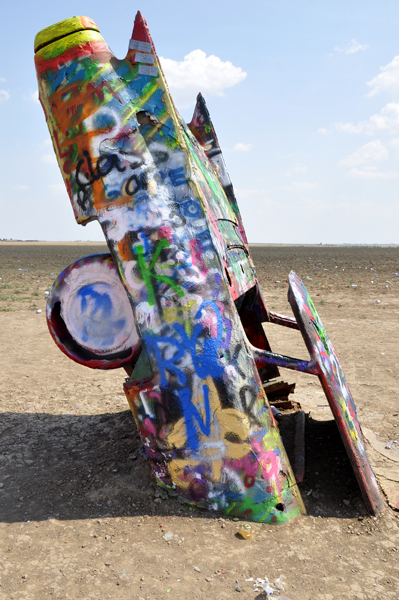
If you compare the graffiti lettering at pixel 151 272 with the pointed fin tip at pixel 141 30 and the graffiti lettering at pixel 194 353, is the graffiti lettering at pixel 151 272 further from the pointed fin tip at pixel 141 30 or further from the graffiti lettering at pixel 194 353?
the pointed fin tip at pixel 141 30

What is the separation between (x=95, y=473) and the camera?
3.52 meters

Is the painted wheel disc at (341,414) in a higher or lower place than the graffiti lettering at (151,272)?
lower

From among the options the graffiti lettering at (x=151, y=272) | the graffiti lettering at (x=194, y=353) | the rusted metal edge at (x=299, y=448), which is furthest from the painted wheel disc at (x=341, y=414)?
the graffiti lettering at (x=151, y=272)

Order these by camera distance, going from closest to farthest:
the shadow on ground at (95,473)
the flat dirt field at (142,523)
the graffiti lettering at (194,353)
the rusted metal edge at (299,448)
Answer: the flat dirt field at (142,523)
the graffiti lettering at (194,353)
the shadow on ground at (95,473)
the rusted metal edge at (299,448)

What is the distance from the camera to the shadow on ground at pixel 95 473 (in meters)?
3.10

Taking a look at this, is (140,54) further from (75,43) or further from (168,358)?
(168,358)

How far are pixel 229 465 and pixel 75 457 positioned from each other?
1.51 meters

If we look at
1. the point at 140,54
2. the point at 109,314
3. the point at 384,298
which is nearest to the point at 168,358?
the point at 109,314

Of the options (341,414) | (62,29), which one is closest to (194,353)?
(341,414)

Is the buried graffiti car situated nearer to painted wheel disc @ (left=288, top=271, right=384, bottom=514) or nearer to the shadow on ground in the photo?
painted wheel disc @ (left=288, top=271, right=384, bottom=514)

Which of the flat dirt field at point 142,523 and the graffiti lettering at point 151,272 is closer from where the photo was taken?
the flat dirt field at point 142,523

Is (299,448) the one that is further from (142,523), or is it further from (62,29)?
(62,29)

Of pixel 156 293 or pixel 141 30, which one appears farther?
pixel 141 30

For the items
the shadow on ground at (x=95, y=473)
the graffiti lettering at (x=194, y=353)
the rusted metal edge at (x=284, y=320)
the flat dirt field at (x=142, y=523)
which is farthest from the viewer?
the rusted metal edge at (x=284, y=320)
